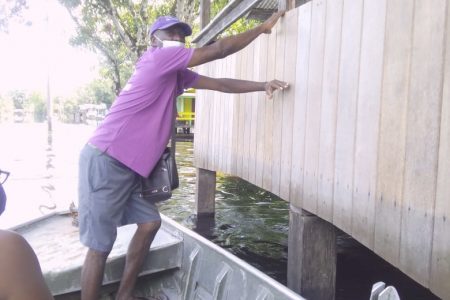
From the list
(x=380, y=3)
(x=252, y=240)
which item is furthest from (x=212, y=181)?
(x=380, y=3)

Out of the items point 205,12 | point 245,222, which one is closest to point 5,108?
point 205,12

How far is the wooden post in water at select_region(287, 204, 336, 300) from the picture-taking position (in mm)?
3746

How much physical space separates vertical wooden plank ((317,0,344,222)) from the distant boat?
0.75 meters

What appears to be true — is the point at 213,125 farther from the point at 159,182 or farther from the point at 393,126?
the point at 393,126

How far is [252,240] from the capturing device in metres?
6.79

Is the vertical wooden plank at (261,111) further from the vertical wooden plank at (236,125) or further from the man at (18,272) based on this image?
the man at (18,272)

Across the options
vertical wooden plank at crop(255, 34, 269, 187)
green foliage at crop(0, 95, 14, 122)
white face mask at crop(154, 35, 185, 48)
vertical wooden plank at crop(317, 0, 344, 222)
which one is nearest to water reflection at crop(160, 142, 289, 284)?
vertical wooden plank at crop(255, 34, 269, 187)

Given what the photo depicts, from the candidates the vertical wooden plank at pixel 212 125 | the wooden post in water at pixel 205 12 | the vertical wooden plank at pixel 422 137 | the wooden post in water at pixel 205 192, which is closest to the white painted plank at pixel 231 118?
the vertical wooden plank at pixel 212 125

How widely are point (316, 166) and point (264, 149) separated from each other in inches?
40.6

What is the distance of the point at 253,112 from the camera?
4695 millimetres

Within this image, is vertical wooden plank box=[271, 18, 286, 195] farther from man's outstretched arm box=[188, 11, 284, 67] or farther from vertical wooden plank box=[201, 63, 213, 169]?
vertical wooden plank box=[201, 63, 213, 169]

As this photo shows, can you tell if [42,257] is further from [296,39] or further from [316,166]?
[296,39]

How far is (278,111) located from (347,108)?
43.9 inches

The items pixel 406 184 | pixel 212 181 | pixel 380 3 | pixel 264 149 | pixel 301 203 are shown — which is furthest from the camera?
pixel 212 181
